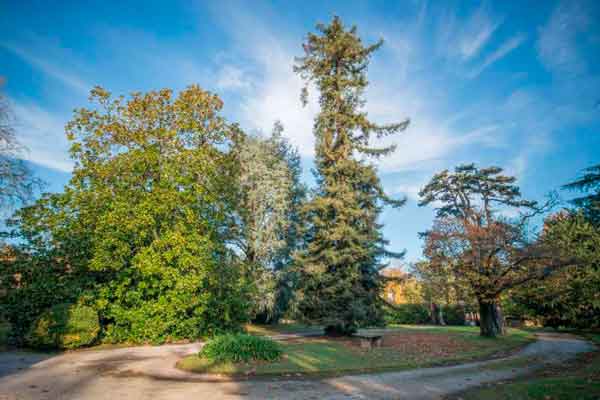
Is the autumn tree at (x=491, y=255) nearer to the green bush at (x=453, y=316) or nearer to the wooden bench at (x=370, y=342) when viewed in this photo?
the wooden bench at (x=370, y=342)

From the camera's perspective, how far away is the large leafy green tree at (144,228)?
563 inches

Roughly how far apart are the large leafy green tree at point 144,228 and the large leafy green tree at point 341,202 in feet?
14.1

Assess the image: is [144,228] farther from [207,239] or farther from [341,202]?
[341,202]

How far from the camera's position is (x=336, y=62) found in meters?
19.6

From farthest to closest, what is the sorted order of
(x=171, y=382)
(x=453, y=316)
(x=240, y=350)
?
(x=453, y=316) < (x=240, y=350) < (x=171, y=382)

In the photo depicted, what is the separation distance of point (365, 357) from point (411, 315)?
24.5 metres

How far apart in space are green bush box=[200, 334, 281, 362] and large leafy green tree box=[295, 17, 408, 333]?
6257 millimetres

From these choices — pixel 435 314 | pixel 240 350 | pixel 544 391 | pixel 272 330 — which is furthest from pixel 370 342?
pixel 435 314

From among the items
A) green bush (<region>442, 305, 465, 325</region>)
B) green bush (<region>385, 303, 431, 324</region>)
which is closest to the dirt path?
green bush (<region>442, 305, 465, 325</region>)

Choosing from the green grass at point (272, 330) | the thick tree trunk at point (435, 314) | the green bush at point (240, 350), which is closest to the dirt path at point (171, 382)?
the green bush at point (240, 350)

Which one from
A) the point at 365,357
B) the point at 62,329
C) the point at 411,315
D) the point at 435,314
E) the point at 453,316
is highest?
the point at 435,314

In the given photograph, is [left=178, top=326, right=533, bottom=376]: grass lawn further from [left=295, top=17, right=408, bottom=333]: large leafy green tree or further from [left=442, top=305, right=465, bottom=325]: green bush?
[left=442, top=305, right=465, bottom=325]: green bush

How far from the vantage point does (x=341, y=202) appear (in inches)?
683

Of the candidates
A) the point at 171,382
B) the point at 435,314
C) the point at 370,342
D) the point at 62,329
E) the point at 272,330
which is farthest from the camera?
the point at 435,314
